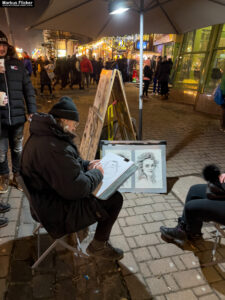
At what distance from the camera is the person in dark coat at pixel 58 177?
1.73m

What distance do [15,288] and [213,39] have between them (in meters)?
10.6

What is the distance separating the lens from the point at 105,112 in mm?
3395

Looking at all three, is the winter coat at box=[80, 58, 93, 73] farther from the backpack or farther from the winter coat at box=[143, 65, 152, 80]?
the backpack

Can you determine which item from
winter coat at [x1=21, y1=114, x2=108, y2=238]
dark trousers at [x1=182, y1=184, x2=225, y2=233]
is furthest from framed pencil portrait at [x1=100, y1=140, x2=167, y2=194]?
winter coat at [x1=21, y1=114, x2=108, y2=238]

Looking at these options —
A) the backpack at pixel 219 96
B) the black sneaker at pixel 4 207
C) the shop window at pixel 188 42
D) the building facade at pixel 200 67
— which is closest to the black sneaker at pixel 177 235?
the black sneaker at pixel 4 207

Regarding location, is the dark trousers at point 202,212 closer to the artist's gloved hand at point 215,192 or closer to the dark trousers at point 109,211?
the artist's gloved hand at point 215,192

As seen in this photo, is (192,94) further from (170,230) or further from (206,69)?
(170,230)

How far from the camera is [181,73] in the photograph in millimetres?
12055

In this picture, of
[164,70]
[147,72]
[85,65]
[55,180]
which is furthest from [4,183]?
[85,65]

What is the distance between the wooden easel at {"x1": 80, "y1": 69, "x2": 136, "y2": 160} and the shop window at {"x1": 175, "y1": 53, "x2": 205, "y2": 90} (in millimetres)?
7895

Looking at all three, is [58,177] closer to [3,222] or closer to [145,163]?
[3,222]

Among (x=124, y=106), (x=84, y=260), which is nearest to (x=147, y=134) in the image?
(x=124, y=106)

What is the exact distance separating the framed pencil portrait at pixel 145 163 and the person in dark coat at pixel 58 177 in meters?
1.32

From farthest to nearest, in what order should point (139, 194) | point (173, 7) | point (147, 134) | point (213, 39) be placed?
point (213, 39), point (147, 134), point (173, 7), point (139, 194)
